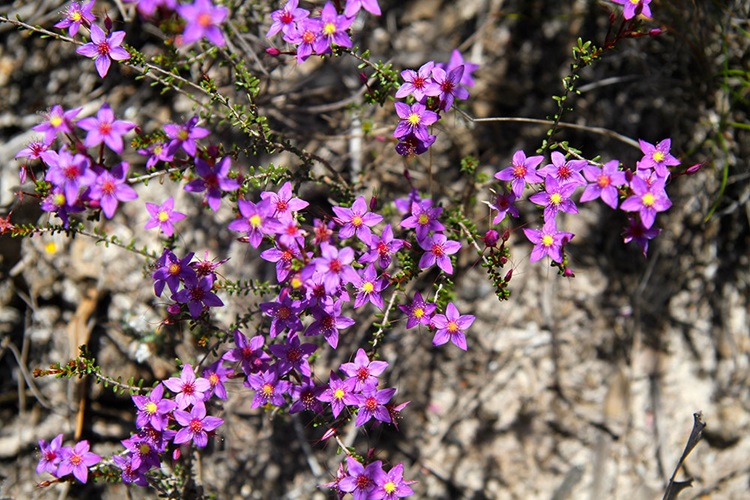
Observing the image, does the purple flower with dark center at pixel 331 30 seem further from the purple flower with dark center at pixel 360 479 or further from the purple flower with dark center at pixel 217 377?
the purple flower with dark center at pixel 360 479

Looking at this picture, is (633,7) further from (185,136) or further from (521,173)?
(185,136)

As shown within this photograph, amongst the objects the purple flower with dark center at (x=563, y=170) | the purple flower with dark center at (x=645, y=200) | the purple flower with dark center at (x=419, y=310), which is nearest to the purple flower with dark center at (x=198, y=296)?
the purple flower with dark center at (x=419, y=310)

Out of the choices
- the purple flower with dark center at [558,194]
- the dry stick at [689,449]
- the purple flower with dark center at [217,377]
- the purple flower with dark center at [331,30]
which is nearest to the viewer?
the purple flower with dark center at [331,30]

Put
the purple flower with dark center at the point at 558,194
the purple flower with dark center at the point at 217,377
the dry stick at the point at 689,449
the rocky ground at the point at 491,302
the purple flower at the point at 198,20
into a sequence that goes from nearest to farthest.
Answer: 1. the purple flower at the point at 198,20
2. the purple flower with dark center at the point at 558,194
3. the purple flower with dark center at the point at 217,377
4. the dry stick at the point at 689,449
5. the rocky ground at the point at 491,302

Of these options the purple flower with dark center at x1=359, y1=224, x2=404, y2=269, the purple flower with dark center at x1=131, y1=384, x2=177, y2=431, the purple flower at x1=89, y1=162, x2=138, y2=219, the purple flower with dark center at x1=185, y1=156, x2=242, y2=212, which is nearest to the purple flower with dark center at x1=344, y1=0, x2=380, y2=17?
the purple flower with dark center at x1=185, y1=156, x2=242, y2=212

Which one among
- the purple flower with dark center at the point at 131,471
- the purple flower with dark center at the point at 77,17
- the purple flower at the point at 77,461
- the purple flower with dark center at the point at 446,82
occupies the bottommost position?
the purple flower with dark center at the point at 131,471

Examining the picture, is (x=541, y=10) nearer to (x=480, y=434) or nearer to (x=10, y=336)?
(x=480, y=434)

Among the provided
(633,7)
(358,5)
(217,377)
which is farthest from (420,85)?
(217,377)
